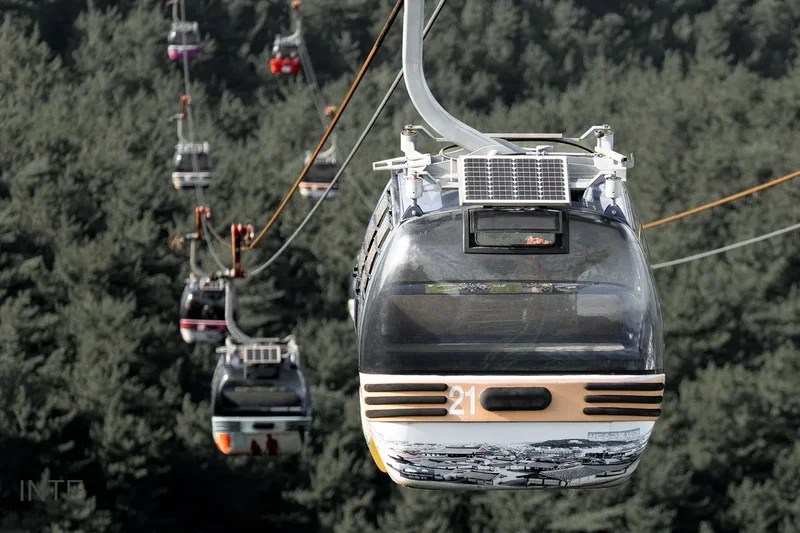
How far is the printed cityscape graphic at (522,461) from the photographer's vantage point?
15.8 meters

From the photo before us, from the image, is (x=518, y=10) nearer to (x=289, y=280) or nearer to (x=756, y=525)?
(x=289, y=280)

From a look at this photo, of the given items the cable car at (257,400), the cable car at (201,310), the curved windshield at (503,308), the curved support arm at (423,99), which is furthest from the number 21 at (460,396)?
the cable car at (201,310)

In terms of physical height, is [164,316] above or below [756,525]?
above

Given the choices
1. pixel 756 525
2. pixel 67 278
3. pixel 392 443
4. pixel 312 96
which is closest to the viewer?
pixel 392 443

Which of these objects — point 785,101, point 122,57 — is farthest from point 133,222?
point 122,57

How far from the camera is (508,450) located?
15.8m

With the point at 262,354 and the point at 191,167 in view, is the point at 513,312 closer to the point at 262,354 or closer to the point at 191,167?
the point at 262,354

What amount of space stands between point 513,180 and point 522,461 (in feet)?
6.90

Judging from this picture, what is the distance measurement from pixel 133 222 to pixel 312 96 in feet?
107

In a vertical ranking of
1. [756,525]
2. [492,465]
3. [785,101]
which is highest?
[785,101]

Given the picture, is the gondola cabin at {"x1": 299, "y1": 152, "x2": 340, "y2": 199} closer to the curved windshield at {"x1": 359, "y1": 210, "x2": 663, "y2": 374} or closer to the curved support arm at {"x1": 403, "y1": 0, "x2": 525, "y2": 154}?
the curved support arm at {"x1": 403, "y1": 0, "x2": 525, "y2": 154}

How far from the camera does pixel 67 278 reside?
2965 inches

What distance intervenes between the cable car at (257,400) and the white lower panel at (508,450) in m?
15.9

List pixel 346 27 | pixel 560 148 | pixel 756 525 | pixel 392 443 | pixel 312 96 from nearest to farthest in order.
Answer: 1. pixel 392 443
2. pixel 560 148
3. pixel 756 525
4. pixel 312 96
5. pixel 346 27
